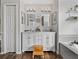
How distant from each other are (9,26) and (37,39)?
4.65 feet

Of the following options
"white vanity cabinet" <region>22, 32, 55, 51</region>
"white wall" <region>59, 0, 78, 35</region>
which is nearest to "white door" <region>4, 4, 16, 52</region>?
"white vanity cabinet" <region>22, 32, 55, 51</region>

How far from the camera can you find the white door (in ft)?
24.3

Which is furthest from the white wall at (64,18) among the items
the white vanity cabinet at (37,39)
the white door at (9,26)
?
the white door at (9,26)

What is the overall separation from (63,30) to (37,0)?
2.07 m

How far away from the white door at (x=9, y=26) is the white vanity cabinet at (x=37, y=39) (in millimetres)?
530

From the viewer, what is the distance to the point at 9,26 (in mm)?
7445

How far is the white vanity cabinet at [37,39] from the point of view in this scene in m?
7.62

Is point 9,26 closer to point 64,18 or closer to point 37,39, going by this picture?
point 37,39

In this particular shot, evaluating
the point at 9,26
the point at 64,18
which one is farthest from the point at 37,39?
→ the point at 64,18

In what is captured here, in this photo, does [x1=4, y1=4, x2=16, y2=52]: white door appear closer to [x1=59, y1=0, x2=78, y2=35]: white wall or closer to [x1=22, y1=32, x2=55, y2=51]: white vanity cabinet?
[x1=22, y1=32, x2=55, y2=51]: white vanity cabinet

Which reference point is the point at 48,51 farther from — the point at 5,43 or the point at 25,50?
the point at 5,43

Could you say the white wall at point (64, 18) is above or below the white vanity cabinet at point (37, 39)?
above

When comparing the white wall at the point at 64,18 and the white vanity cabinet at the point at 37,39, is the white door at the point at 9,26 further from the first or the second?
the white wall at the point at 64,18

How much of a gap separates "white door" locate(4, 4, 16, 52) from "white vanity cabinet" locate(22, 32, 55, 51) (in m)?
0.53
